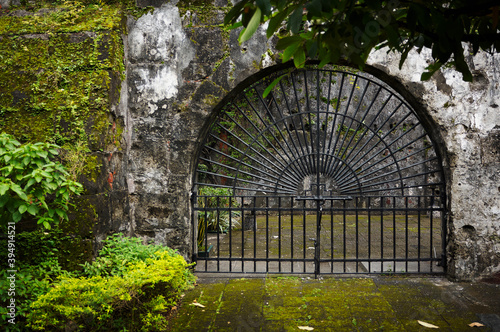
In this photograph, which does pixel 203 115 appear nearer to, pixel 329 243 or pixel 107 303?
pixel 107 303

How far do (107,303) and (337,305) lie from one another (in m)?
2.13

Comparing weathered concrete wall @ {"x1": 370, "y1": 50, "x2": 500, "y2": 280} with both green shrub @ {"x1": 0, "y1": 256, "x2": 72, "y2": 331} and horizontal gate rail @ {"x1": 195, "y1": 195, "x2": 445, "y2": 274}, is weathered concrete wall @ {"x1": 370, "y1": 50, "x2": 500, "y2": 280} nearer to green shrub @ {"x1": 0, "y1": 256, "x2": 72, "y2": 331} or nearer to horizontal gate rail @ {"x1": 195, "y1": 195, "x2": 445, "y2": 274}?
horizontal gate rail @ {"x1": 195, "y1": 195, "x2": 445, "y2": 274}

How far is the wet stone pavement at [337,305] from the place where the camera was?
332 cm

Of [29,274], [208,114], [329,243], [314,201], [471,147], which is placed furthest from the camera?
[314,201]

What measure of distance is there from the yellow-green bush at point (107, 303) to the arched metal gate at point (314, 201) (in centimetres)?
145

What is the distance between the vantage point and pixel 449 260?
447cm

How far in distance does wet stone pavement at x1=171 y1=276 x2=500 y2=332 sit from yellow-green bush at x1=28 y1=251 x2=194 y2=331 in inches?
14.9

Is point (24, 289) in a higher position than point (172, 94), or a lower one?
lower

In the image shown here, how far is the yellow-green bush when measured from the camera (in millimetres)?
2795

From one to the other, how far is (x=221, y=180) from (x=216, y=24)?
5.80 metres

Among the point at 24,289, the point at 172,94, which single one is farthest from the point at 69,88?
the point at 24,289

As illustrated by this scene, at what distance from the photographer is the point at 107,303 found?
290 centimetres

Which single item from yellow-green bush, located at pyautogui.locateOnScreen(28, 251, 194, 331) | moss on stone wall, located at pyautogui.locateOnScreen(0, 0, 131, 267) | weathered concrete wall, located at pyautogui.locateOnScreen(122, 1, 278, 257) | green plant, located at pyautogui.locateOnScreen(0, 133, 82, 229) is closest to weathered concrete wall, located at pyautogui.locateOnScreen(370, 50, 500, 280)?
weathered concrete wall, located at pyautogui.locateOnScreen(122, 1, 278, 257)

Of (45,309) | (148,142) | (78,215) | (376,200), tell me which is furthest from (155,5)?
(376,200)
